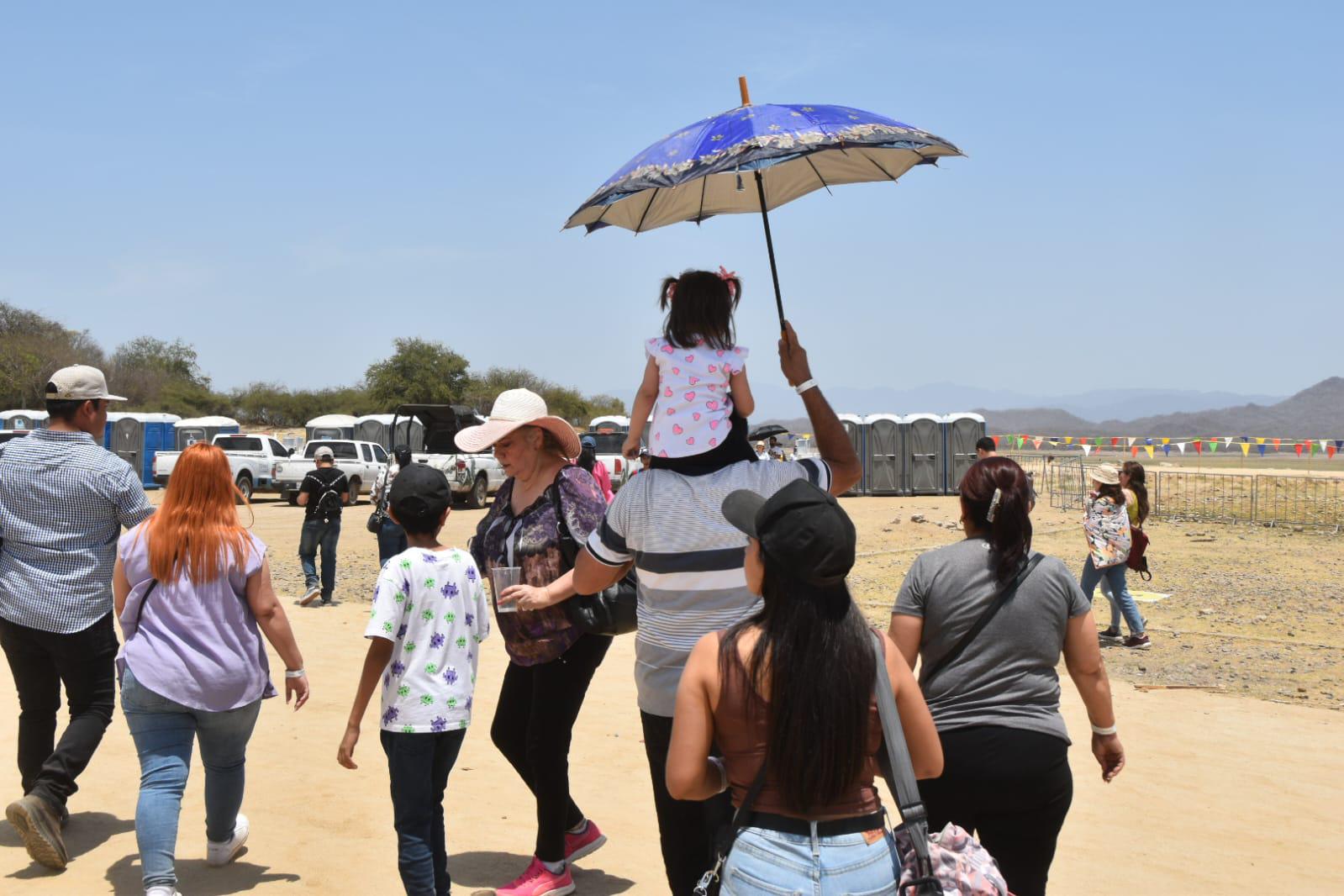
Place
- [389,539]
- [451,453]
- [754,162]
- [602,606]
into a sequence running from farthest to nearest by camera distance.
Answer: [451,453], [389,539], [602,606], [754,162]

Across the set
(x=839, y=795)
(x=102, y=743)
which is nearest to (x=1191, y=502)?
(x=102, y=743)

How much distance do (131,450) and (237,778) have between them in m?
30.8

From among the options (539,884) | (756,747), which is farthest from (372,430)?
(756,747)

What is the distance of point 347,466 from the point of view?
28.8 m

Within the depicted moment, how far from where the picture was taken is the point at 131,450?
32312 millimetres

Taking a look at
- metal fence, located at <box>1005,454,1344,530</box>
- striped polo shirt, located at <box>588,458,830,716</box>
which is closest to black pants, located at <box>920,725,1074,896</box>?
striped polo shirt, located at <box>588,458,830,716</box>

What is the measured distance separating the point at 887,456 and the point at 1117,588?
2141cm

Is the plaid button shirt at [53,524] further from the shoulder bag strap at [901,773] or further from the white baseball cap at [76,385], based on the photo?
the shoulder bag strap at [901,773]

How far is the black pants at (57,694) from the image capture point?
4.70 meters

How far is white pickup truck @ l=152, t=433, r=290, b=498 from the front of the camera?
27812 mm

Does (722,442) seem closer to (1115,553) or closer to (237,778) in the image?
(237,778)

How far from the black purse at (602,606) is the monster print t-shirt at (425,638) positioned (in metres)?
0.36

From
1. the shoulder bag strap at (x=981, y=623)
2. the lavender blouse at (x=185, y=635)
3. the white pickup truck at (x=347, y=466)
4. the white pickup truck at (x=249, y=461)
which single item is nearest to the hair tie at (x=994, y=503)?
the shoulder bag strap at (x=981, y=623)

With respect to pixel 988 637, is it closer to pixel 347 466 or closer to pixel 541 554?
pixel 541 554
